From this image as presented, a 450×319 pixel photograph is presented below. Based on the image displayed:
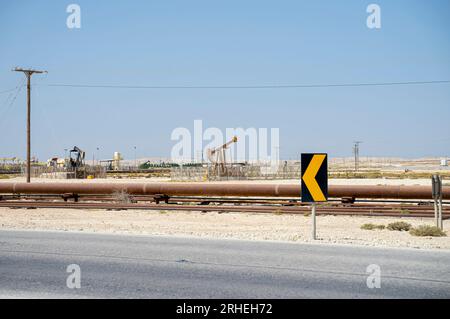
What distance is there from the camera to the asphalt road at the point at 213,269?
22.5 ft

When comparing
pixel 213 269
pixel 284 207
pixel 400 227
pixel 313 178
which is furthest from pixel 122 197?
pixel 213 269

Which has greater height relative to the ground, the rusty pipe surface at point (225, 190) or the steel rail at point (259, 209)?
the rusty pipe surface at point (225, 190)

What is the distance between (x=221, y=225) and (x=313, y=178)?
213 inches

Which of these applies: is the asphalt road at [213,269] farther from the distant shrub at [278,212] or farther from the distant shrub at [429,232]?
the distant shrub at [278,212]

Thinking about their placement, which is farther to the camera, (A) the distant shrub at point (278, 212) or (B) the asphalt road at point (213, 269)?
(A) the distant shrub at point (278, 212)

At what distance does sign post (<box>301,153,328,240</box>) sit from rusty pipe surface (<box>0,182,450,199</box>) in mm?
10625

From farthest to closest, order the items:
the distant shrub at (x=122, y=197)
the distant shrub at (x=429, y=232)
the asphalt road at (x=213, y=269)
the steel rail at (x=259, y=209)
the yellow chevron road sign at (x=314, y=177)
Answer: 1. the distant shrub at (x=122, y=197)
2. the steel rail at (x=259, y=209)
3. the distant shrub at (x=429, y=232)
4. the yellow chevron road sign at (x=314, y=177)
5. the asphalt road at (x=213, y=269)

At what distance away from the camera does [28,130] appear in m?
39.7

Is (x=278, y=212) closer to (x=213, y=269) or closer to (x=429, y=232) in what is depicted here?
(x=429, y=232)

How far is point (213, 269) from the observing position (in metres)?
8.22

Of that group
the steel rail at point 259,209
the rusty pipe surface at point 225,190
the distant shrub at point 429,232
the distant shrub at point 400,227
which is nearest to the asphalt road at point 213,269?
the distant shrub at point 429,232

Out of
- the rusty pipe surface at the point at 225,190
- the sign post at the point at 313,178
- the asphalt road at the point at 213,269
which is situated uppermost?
the sign post at the point at 313,178
